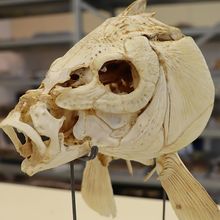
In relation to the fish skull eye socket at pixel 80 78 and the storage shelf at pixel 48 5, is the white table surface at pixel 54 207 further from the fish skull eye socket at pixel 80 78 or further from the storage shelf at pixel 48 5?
the storage shelf at pixel 48 5

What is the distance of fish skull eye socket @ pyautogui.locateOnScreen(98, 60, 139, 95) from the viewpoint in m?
0.70

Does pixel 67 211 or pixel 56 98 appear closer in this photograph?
pixel 56 98

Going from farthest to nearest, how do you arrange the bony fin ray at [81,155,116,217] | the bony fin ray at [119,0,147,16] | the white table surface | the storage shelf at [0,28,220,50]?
the storage shelf at [0,28,220,50], the white table surface, the bony fin ray at [81,155,116,217], the bony fin ray at [119,0,147,16]

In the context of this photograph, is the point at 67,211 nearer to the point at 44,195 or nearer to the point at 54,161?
the point at 44,195

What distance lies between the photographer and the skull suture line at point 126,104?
657mm

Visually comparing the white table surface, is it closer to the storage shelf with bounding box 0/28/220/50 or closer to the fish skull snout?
the fish skull snout

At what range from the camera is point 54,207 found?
1222mm

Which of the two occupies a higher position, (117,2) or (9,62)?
(117,2)

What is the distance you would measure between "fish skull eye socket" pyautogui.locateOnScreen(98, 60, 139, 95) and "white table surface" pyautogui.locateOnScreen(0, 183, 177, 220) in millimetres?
516

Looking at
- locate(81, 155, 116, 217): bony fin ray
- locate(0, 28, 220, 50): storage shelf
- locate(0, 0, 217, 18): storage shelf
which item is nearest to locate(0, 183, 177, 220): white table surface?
locate(81, 155, 116, 217): bony fin ray

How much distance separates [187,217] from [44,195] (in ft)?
2.22

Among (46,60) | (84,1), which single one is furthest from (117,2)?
(46,60)

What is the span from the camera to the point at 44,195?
4.36 ft

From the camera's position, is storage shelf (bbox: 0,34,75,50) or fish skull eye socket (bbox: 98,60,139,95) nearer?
fish skull eye socket (bbox: 98,60,139,95)
